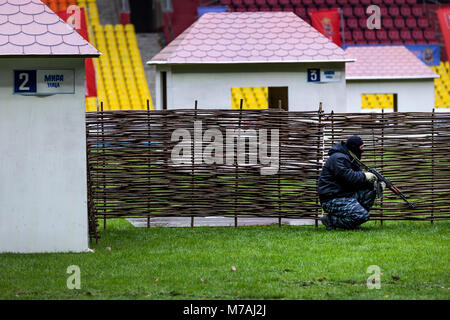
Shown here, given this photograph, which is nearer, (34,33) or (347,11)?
(34,33)

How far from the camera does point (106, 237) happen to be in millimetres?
11469

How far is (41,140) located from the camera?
32.2 feet

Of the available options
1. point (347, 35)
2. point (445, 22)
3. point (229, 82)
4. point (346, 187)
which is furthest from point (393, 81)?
point (346, 187)

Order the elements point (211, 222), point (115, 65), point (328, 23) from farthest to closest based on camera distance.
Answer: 1. point (115, 65)
2. point (328, 23)
3. point (211, 222)

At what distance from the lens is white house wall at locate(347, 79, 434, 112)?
90.0 feet

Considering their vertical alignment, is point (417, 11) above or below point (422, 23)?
above

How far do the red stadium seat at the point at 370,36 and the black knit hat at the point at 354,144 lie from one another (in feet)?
88.9

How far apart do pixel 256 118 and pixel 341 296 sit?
509 centimetres

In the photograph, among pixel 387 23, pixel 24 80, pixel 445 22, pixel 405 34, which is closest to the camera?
pixel 24 80

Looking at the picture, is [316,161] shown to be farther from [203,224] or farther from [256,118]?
[203,224]

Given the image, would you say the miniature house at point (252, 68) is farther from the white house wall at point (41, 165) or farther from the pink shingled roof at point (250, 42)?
the white house wall at point (41, 165)

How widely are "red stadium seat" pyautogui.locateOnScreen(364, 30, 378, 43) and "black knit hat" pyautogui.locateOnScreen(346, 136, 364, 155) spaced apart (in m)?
27.1

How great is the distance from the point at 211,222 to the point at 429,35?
92.4 feet

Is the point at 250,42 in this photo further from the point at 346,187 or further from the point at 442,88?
the point at 442,88
